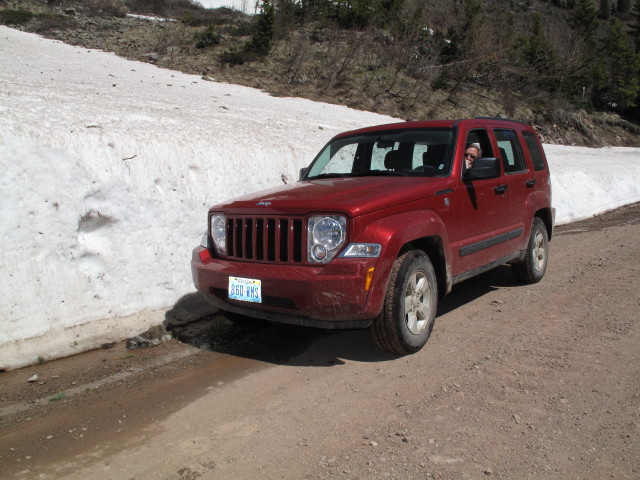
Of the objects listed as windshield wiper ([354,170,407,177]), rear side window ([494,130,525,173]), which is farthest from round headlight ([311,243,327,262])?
rear side window ([494,130,525,173])

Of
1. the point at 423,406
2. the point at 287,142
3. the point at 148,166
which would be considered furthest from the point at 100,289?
the point at 287,142

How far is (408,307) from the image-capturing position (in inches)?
166

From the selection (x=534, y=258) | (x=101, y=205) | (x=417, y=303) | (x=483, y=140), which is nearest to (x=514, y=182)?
(x=483, y=140)

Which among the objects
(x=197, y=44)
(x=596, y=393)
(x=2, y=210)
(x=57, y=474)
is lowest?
(x=57, y=474)

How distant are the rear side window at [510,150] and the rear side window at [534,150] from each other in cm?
31

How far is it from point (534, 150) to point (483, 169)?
2.26 m

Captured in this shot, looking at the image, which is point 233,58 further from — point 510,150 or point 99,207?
point 99,207

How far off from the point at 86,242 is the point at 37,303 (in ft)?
2.42

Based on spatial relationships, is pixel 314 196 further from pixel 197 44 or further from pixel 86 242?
pixel 197 44

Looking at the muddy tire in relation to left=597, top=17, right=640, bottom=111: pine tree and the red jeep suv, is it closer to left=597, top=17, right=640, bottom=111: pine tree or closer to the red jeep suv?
the red jeep suv

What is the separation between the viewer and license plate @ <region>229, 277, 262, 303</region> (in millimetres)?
4105

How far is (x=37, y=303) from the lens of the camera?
4.66 m

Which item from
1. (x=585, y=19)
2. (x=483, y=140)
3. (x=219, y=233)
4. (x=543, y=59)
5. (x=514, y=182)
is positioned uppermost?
(x=585, y=19)

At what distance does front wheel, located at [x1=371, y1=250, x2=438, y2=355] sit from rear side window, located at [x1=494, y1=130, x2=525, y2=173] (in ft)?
7.19
